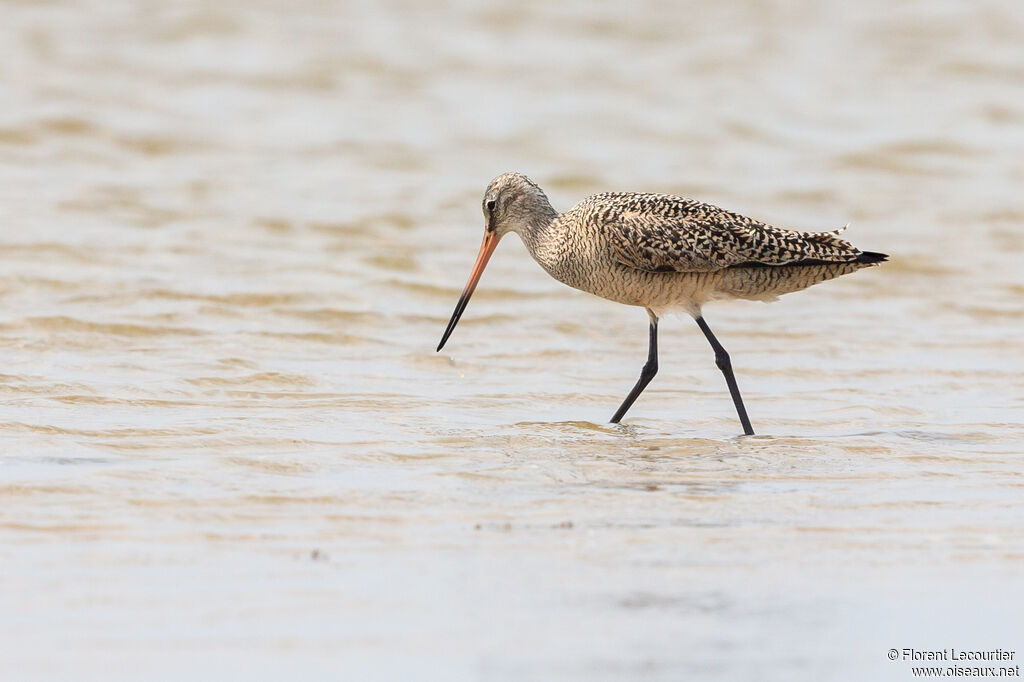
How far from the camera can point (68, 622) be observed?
13.4 ft

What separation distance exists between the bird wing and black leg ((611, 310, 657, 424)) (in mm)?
525

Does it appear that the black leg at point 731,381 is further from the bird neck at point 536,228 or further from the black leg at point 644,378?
the bird neck at point 536,228

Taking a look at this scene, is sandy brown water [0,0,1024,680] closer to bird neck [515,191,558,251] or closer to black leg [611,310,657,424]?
black leg [611,310,657,424]

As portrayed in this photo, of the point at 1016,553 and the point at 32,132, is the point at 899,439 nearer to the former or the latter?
the point at 1016,553

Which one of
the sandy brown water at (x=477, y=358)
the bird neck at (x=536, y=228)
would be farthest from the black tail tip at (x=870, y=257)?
the bird neck at (x=536, y=228)

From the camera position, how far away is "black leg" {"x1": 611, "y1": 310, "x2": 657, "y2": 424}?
738cm

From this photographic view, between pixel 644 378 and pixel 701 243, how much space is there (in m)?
0.72

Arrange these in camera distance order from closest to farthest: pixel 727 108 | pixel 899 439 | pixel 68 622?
pixel 68 622 → pixel 899 439 → pixel 727 108

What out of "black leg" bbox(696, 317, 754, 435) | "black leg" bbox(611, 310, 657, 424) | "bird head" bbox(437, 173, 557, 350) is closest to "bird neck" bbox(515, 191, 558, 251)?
"bird head" bbox(437, 173, 557, 350)

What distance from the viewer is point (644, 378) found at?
24.8 ft

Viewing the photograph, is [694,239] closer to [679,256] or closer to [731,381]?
[679,256]

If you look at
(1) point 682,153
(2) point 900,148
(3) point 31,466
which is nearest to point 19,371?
(3) point 31,466

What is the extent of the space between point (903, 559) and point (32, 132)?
10.3m

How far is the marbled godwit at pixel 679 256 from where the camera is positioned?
A: 7262mm
